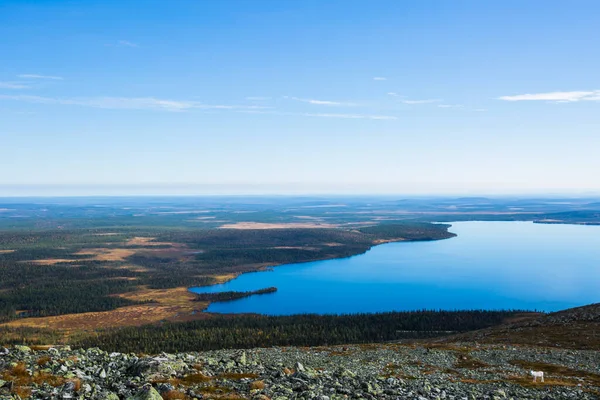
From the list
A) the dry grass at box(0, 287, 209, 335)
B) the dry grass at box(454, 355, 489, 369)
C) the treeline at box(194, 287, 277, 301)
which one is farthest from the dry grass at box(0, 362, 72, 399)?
the treeline at box(194, 287, 277, 301)

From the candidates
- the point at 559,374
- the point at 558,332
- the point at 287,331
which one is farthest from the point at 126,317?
the point at 559,374

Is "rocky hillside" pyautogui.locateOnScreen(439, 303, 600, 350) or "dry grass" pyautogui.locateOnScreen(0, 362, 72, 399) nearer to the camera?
"dry grass" pyautogui.locateOnScreen(0, 362, 72, 399)

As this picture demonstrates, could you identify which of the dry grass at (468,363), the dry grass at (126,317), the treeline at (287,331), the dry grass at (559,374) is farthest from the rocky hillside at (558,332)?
the dry grass at (126,317)

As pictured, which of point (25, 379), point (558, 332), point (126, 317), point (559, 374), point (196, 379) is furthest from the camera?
point (126, 317)

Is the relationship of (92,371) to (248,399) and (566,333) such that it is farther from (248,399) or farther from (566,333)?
(566,333)

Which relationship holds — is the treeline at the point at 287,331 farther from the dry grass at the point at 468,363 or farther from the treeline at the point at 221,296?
the dry grass at the point at 468,363

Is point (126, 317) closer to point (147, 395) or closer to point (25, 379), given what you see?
point (25, 379)

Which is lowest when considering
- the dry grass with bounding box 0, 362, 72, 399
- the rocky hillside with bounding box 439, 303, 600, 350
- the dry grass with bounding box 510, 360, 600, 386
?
the rocky hillside with bounding box 439, 303, 600, 350

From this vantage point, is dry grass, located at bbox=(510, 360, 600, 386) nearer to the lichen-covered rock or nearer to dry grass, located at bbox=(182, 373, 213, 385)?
dry grass, located at bbox=(182, 373, 213, 385)

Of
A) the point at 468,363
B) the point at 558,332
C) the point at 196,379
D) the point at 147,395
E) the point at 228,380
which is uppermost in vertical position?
the point at 147,395
